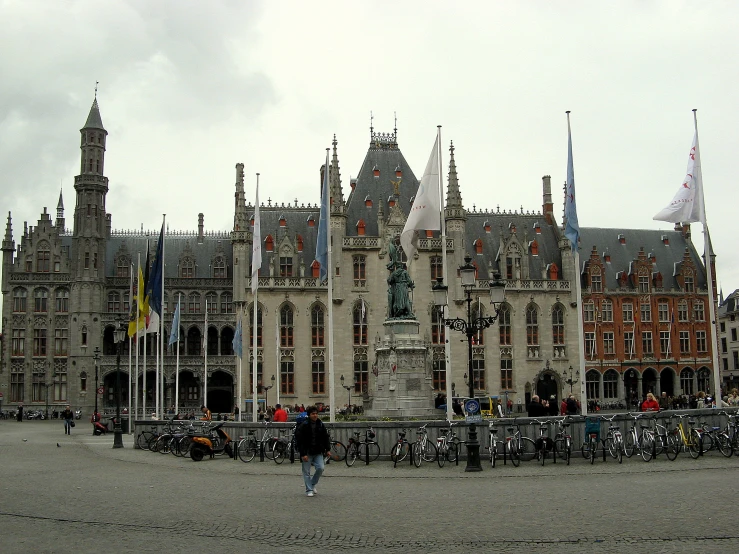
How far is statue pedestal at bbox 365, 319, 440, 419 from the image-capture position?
3641cm

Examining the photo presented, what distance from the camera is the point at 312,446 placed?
1728 cm

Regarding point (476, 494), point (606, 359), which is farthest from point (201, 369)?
point (476, 494)

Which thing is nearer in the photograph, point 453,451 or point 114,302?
point 453,451

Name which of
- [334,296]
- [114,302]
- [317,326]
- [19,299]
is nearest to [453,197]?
[334,296]

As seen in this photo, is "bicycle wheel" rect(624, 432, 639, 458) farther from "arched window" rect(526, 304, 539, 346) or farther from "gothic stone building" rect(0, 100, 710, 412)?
"arched window" rect(526, 304, 539, 346)

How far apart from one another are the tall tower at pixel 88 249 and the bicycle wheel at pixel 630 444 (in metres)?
53.8

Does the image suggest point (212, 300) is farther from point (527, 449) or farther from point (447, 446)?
point (527, 449)

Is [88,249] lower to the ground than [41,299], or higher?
higher

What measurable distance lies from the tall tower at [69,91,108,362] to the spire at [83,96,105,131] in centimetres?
9

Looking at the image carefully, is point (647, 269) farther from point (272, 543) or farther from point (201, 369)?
point (272, 543)

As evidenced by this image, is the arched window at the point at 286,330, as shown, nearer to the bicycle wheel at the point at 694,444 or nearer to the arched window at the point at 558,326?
the arched window at the point at 558,326

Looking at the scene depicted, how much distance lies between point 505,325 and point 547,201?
1376 centimetres

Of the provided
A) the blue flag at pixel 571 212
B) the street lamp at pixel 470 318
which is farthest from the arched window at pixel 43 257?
the blue flag at pixel 571 212

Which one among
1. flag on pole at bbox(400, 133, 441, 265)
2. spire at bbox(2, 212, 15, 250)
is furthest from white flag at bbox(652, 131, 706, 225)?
spire at bbox(2, 212, 15, 250)
